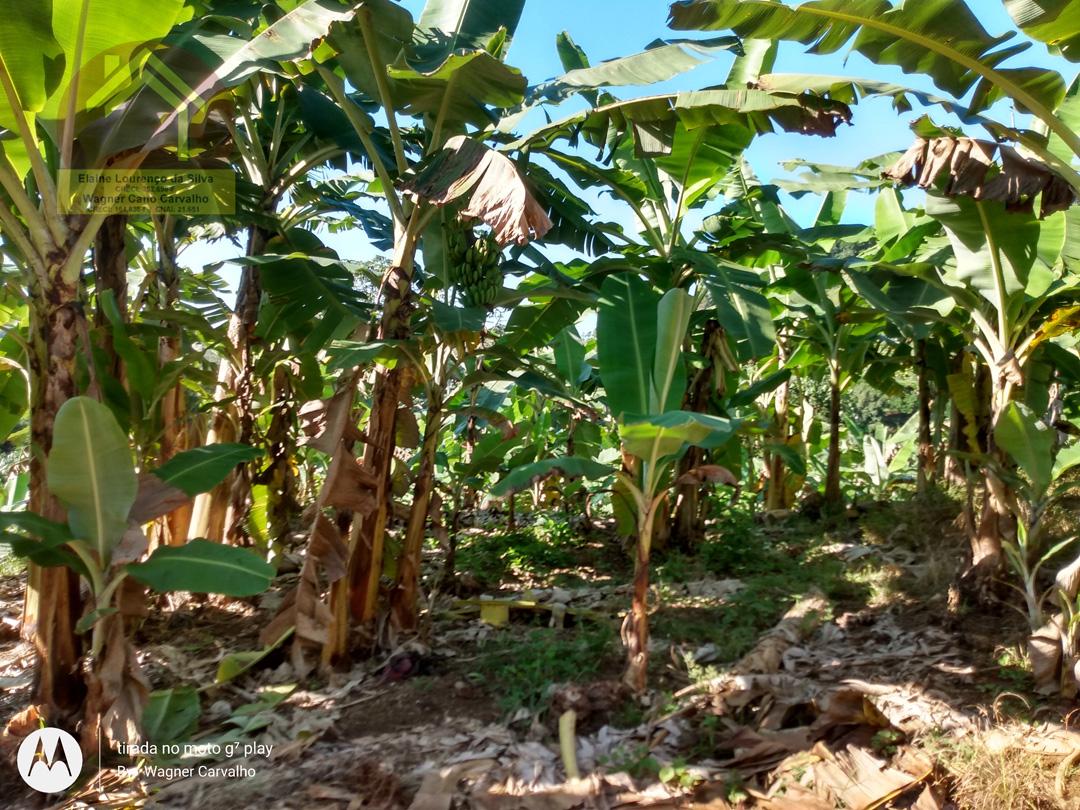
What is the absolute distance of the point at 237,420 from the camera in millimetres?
5066

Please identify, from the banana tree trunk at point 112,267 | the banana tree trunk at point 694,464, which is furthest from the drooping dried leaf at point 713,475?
the banana tree trunk at point 112,267

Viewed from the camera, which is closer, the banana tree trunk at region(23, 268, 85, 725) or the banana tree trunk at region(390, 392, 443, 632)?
the banana tree trunk at region(23, 268, 85, 725)

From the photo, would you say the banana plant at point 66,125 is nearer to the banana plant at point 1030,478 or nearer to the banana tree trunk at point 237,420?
the banana tree trunk at point 237,420

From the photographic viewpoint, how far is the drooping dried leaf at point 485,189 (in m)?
3.03

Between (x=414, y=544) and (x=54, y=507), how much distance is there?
71.7 inches

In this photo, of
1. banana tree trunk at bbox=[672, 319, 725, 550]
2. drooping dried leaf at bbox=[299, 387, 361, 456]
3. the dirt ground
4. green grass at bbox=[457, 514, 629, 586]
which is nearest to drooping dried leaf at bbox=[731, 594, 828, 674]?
the dirt ground

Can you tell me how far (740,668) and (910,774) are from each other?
990 millimetres

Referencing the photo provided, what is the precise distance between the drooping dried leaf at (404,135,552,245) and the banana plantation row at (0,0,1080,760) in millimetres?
19

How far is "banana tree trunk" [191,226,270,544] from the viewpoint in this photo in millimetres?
4949

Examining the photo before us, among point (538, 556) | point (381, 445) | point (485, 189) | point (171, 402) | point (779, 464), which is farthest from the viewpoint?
point (779, 464)

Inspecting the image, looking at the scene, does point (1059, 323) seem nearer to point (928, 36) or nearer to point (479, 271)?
point (928, 36)

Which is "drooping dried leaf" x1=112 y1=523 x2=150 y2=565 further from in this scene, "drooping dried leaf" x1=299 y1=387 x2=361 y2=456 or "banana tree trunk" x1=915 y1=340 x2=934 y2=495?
"banana tree trunk" x1=915 y1=340 x2=934 y2=495

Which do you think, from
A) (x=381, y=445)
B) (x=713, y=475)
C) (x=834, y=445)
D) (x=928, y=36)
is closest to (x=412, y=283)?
(x=381, y=445)

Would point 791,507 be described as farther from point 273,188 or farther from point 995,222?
point 273,188
